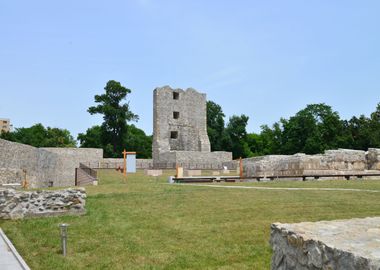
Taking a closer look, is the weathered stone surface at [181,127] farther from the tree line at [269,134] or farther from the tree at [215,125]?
the tree at [215,125]

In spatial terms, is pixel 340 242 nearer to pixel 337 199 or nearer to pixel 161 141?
pixel 337 199

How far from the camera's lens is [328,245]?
3.13m

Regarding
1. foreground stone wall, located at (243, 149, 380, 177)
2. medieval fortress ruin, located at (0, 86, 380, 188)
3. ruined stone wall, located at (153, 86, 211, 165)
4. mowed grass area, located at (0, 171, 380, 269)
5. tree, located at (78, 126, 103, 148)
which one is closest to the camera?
mowed grass area, located at (0, 171, 380, 269)

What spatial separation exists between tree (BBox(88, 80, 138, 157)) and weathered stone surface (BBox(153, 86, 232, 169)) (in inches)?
388

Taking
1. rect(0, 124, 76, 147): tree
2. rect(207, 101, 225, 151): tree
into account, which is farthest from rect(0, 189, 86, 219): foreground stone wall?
rect(0, 124, 76, 147): tree

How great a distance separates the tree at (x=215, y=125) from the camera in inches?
2416

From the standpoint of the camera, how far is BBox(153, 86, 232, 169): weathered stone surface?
4144 centimetres

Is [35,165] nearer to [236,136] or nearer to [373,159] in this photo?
[373,159]

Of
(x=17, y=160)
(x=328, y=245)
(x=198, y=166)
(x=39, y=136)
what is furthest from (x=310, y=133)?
(x=328, y=245)

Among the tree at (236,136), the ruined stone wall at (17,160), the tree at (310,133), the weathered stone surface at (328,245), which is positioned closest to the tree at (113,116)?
the tree at (236,136)

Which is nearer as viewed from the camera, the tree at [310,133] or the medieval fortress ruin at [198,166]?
the medieval fortress ruin at [198,166]

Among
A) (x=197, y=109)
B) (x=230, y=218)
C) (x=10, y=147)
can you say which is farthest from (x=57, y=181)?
(x=197, y=109)

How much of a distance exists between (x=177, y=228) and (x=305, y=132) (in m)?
48.6

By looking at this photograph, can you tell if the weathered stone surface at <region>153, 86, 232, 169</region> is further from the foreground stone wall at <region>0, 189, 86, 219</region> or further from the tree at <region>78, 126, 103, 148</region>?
the foreground stone wall at <region>0, 189, 86, 219</region>
